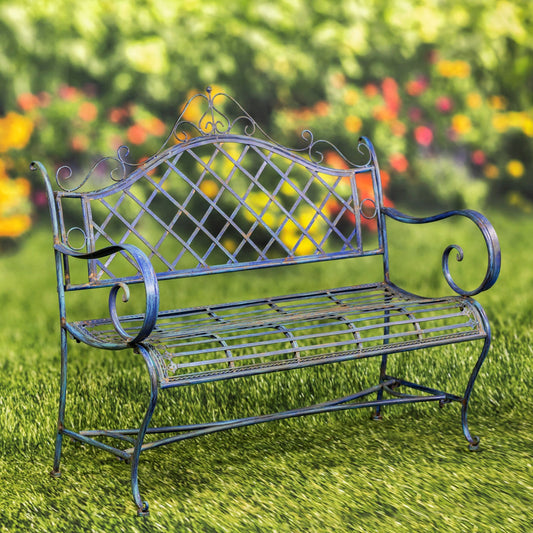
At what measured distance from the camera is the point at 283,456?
105 inches

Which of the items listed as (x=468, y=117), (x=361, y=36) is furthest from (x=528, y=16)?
(x=361, y=36)

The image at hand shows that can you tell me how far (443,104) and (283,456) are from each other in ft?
13.7

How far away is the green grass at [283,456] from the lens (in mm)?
2242

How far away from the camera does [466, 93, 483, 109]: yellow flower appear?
627 centimetres

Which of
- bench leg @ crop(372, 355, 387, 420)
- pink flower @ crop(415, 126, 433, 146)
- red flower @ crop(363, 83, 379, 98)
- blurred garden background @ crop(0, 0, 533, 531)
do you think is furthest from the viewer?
pink flower @ crop(415, 126, 433, 146)

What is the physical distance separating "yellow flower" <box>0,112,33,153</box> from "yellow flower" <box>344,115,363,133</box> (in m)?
2.10

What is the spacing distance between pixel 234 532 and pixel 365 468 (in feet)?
1.79

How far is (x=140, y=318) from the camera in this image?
8.36 ft

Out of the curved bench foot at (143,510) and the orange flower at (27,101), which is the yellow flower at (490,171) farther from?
the curved bench foot at (143,510)

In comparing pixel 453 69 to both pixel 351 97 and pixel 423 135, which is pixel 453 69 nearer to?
pixel 423 135

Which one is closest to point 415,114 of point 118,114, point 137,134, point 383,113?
point 383,113

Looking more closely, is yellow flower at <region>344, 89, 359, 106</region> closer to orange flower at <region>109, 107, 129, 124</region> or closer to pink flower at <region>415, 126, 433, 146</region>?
pink flower at <region>415, 126, 433, 146</region>

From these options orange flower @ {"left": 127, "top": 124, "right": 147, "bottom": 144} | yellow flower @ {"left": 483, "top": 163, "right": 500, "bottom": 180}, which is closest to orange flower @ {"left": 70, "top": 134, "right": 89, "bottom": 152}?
orange flower @ {"left": 127, "top": 124, "right": 147, "bottom": 144}

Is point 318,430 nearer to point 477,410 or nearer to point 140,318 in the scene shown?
point 477,410
